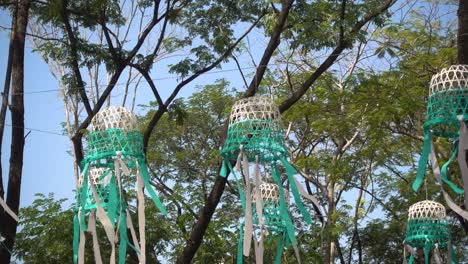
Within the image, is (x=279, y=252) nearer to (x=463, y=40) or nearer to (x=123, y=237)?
(x=123, y=237)

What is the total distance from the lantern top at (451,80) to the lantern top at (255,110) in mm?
735

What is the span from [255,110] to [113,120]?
67 centimetres

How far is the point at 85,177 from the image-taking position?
124 inches

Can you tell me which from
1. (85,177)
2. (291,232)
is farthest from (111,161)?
(291,232)

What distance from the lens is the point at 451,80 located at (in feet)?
9.52

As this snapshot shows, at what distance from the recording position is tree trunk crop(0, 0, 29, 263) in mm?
4453

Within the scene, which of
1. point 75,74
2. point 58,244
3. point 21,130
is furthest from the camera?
point 58,244

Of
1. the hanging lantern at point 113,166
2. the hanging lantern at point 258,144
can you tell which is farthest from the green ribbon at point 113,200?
the hanging lantern at point 258,144

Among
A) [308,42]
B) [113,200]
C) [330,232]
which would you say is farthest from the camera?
[330,232]

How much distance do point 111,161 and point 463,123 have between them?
5.24 feet

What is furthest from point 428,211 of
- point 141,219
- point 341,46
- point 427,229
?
point 141,219

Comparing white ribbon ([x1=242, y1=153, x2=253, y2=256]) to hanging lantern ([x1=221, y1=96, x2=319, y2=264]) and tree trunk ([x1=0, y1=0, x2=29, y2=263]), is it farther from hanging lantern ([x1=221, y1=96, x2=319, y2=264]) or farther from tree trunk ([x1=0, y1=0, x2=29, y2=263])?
tree trunk ([x1=0, y1=0, x2=29, y2=263])

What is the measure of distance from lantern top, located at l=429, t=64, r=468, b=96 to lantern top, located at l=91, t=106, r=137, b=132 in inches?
55.3

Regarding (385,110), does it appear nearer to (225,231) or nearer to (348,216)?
(225,231)
